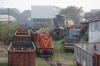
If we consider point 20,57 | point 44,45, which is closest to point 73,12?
point 44,45

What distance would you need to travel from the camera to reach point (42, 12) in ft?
293

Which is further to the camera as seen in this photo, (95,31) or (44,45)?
(95,31)

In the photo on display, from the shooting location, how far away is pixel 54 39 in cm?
3278

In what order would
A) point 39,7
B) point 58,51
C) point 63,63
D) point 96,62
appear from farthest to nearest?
point 39,7, point 58,51, point 63,63, point 96,62

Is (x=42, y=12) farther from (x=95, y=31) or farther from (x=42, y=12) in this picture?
(x=95, y=31)

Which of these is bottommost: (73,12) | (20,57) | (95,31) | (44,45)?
(20,57)

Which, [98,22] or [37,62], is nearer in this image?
[37,62]

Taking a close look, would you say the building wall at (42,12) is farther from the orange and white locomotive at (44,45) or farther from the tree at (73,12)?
the orange and white locomotive at (44,45)

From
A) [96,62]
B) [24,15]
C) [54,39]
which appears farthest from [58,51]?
[24,15]

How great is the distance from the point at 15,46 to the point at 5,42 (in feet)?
29.7

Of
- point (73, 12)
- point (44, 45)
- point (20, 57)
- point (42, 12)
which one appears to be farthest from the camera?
point (42, 12)

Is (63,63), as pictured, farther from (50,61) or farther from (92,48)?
(92,48)

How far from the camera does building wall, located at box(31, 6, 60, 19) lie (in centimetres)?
8731

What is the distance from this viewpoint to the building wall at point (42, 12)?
87.3 m
